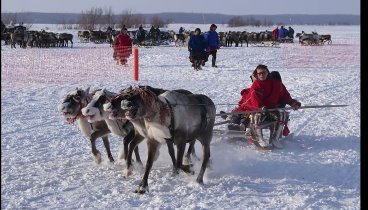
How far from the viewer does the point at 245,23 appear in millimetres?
96125

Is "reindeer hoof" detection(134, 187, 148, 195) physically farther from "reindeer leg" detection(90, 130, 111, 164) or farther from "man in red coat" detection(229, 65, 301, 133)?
"man in red coat" detection(229, 65, 301, 133)

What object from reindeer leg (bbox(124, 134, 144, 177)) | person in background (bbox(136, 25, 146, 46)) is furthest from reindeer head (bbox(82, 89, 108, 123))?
person in background (bbox(136, 25, 146, 46))

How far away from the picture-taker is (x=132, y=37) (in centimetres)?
3431

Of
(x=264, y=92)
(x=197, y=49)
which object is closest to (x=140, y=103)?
(x=264, y=92)

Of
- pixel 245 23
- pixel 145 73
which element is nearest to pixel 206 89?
pixel 145 73

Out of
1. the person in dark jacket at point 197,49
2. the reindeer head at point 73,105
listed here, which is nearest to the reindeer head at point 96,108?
the reindeer head at point 73,105

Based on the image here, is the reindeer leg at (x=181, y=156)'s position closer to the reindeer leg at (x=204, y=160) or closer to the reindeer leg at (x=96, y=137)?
the reindeer leg at (x=204, y=160)

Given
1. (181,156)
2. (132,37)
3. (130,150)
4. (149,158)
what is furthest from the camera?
(132,37)

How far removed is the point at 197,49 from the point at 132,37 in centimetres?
1665

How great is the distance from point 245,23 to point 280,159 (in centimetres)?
9094

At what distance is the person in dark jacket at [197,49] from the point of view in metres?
18.0

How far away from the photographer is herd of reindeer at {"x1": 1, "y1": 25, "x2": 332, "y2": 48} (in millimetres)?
29891

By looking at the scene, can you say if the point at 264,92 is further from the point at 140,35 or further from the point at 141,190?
the point at 140,35

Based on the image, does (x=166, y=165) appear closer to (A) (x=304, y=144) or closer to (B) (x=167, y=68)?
(A) (x=304, y=144)
